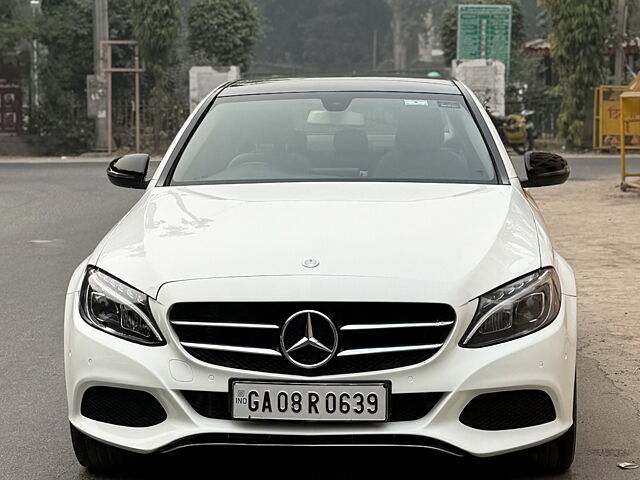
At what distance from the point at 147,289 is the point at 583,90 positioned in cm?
2569

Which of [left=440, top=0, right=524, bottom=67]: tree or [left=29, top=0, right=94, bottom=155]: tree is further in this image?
[left=440, top=0, right=524, bottom=67]: tree

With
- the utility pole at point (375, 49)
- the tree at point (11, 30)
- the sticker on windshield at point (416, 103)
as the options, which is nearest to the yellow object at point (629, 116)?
the sticker on windshield at point (416, 103)

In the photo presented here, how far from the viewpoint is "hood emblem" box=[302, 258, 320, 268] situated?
14.2ft

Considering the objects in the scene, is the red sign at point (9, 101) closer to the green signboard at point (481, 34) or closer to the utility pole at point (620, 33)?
the green signboard at point (481, 34)

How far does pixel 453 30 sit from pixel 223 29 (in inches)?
399

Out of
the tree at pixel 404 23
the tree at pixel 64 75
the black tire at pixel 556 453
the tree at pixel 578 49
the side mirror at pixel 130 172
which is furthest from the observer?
the tree at pixel 404 23

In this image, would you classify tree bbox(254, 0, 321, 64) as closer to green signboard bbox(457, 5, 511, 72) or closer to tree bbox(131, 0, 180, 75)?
green signboard bbox(457, 5, 511, 72)

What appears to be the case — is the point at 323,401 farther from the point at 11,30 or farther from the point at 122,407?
the point at 11,30

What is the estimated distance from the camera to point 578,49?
94.8 feet

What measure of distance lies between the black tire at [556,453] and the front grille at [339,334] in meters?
0.67

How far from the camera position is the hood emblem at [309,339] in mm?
4180

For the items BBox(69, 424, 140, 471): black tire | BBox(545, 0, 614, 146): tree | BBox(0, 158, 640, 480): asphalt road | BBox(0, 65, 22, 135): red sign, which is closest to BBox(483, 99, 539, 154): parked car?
BBox(545, 0, 614, 146): tree

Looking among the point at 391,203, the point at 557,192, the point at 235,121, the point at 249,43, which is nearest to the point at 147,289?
the point at 391,203

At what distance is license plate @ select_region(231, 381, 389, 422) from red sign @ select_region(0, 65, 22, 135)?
2969 cm
